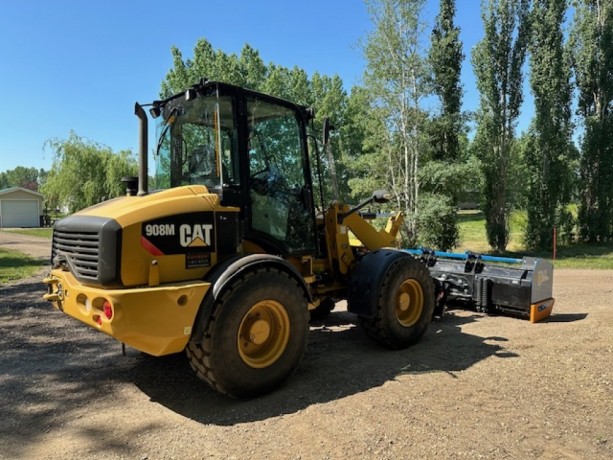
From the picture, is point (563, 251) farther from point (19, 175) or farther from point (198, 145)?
point (19, 175)

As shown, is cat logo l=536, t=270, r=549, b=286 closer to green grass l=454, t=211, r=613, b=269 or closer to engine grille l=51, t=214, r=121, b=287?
engine grille l=51, t=214, r=121, b=287

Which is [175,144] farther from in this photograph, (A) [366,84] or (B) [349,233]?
(A) [366,84]

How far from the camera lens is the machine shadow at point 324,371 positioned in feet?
12.8

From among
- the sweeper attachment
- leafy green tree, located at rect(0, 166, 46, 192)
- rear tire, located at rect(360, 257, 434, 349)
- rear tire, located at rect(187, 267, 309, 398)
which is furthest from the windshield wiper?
leafy green tree, located at rect(0, 166, 46, 192)

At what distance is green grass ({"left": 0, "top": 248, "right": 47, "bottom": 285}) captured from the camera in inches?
453

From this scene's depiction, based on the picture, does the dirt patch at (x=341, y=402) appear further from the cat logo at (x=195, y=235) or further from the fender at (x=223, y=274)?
the cat logo at (x=195, y=235)

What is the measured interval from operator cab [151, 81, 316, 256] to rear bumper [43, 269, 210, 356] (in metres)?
0.96

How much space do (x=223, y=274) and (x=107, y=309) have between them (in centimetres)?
91

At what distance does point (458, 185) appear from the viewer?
19.4m

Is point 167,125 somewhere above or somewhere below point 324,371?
above

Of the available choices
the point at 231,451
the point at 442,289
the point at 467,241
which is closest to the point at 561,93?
the point at 467,241

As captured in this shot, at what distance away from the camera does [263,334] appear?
419 centimetres

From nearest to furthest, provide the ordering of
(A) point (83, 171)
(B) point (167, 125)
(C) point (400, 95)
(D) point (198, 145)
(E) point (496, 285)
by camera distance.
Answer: (D) point (198, 145) → (B) point (167, 125) → (E) point (496, 285) → (C) point (400, 95) → (A) point (83, 171)

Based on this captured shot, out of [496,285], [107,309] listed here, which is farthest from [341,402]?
[496,285]
